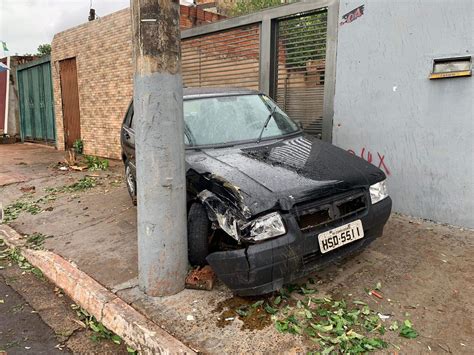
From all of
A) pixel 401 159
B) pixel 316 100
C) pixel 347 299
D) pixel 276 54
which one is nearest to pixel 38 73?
pixel 276 54

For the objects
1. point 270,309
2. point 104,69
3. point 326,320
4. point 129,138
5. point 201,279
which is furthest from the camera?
Answer: point 104,69

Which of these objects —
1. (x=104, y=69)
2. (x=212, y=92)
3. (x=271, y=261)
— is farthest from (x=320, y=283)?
(x=104, y=69)

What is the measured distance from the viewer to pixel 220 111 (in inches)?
157

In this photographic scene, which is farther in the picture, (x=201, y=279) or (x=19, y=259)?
(x=19, y=259)

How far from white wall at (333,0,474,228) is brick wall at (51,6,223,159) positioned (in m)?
5.03

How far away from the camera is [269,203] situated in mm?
2588

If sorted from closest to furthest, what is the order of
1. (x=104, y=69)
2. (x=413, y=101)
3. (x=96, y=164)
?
(x=413, y=101) < (x=96, y=164) < (x=104, y=69)

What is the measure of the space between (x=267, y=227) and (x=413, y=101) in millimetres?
3036

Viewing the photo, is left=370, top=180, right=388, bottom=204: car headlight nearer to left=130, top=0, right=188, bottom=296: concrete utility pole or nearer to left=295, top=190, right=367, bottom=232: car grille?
left=295, top=190, right=367, bottom=232: car grille

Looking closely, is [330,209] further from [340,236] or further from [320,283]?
[320,283]

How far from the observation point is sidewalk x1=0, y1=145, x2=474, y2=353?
98.7 inches

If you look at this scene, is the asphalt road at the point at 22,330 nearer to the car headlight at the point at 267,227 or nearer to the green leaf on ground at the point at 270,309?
the green leaf on ground at the point at 270,309

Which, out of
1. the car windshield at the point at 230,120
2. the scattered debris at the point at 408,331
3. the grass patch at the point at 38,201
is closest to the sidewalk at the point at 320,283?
the scattered debris at the point at 408,331

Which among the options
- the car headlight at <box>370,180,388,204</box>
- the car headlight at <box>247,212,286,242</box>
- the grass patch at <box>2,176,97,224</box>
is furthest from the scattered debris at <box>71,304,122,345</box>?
the grass patch at <box>2,176,97,224</box>
